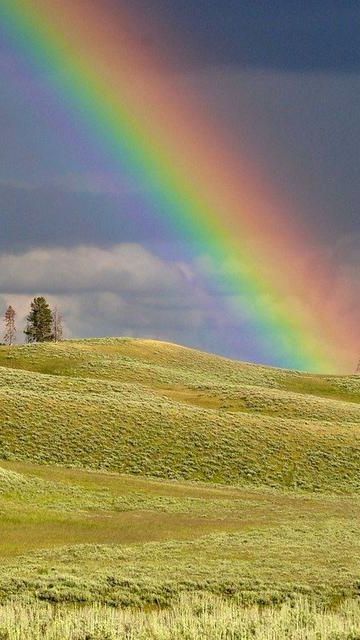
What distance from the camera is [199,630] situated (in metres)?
19.9

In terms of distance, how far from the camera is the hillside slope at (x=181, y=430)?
215ft

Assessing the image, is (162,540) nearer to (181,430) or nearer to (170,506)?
(170,506)

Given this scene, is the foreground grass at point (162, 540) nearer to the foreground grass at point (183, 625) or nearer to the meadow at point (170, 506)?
the meadow at point (170, 506)

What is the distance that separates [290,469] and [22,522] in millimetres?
29872

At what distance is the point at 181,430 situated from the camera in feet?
240

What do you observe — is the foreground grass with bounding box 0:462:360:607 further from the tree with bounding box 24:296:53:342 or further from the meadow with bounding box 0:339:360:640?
the tree with bounding box 24:296:53:342

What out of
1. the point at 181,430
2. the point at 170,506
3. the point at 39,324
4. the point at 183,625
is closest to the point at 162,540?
the point at 170,506

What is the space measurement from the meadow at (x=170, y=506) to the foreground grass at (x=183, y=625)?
0.09 m

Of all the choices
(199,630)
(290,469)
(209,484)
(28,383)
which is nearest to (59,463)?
(209,484)

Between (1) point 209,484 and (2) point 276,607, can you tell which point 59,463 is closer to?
(1) point 209,484

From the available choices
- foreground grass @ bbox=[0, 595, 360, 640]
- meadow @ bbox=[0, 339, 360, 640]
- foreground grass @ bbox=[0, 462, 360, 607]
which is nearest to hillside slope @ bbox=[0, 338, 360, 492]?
meadow @ bbox=[0, 339, 360, 640]

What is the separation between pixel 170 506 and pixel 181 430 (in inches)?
929

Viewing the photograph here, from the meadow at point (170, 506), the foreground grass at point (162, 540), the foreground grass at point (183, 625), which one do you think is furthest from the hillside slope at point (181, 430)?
the foreground grass at point (183, 625)

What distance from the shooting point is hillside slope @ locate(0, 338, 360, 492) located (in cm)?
6562
